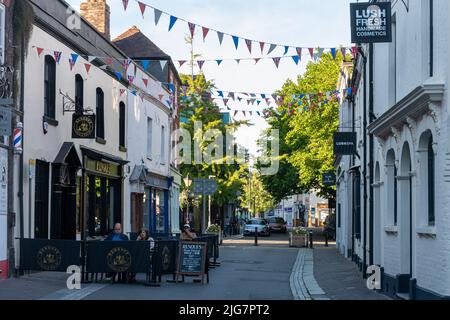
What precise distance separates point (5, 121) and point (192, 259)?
5947 mm

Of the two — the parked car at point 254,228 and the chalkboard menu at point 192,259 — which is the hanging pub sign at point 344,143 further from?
the parked car at point 254,228

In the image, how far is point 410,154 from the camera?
14.3 meters

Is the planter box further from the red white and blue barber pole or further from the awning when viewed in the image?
the red white and blue barber pole

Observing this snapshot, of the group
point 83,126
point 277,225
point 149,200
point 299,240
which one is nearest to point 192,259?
point 83,126

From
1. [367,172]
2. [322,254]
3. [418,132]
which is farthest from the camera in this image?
[322,254]

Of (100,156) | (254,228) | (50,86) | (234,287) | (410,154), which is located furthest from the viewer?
(254,228)

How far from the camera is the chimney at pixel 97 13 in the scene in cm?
3055

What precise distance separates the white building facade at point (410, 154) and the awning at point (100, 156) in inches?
323

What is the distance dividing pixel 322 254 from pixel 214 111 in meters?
16.3

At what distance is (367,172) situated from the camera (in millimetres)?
21109

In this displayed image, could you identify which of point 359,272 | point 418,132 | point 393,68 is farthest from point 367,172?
point 418,132

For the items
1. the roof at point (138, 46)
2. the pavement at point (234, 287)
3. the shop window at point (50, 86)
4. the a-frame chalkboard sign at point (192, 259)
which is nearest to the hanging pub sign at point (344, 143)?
the pavement at point (234, 287)

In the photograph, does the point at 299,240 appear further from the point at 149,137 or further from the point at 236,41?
the point at 236,41
